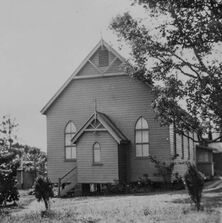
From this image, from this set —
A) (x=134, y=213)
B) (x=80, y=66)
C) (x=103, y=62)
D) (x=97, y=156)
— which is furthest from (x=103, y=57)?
(x=134, y=213)

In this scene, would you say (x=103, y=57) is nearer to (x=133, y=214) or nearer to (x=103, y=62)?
(x=103, y=62)

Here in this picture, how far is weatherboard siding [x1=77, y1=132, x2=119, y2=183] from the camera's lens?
32031 mm

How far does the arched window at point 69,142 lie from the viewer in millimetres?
35562

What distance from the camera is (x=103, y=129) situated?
105ft

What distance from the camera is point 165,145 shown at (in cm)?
3256

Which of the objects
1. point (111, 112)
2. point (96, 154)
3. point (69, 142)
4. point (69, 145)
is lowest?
point (96, 154)

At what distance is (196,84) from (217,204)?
29.6 ft

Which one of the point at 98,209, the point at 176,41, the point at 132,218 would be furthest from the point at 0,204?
the point at 176,41

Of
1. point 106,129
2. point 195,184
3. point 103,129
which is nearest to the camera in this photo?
point 195,184

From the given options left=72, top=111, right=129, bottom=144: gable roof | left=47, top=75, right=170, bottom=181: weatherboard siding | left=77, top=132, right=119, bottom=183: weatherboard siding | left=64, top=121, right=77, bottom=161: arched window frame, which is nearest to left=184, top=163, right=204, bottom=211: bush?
left=72, top=111, right=129, bottom=144: gable roof

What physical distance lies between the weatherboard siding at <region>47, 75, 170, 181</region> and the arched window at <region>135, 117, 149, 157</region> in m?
0.29

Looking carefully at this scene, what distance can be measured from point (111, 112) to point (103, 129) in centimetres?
248

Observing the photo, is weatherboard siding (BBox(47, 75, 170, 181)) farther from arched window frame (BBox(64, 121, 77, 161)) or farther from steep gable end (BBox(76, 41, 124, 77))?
steep gable end (BBox(76, 41, 124, 77))

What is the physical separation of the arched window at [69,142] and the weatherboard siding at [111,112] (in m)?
0.33
